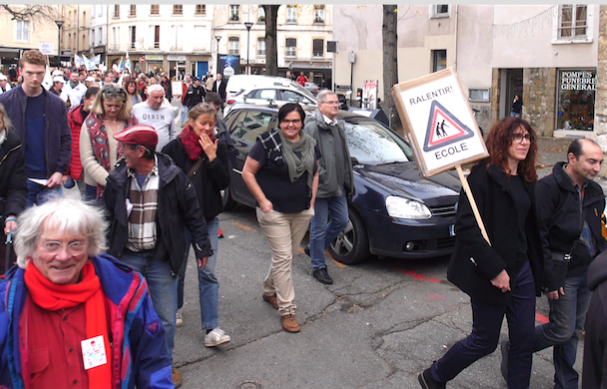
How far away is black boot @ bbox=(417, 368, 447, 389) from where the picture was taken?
3.63 m

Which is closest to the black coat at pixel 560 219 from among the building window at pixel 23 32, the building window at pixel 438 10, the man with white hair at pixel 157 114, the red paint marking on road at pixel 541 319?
the red paint marking on road at pixel 541 319

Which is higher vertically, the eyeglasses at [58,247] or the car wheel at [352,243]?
the eyeglasses at [58,247]

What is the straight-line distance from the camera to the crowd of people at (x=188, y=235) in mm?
2176

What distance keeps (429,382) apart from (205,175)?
2.10 metres

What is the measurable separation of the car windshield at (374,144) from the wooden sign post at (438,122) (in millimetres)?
3316

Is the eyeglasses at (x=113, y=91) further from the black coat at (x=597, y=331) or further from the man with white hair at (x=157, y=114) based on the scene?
the black coat at (x=597, y=331)

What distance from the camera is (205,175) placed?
4395 millimetres

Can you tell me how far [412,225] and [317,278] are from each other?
3.56 ft

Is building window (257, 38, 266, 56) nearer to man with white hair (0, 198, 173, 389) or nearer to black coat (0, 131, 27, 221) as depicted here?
black coat (0, 131, 27, 221)

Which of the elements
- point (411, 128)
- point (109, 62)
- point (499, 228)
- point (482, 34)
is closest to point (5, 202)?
point (411, 128)

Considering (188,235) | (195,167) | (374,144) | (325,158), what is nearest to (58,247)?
(188,235)

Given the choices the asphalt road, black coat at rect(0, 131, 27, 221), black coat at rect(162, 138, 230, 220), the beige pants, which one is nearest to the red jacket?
the asphalt road

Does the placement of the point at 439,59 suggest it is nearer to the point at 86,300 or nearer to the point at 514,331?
the point at 514,331

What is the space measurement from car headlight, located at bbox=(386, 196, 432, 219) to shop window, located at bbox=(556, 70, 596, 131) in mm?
15470
